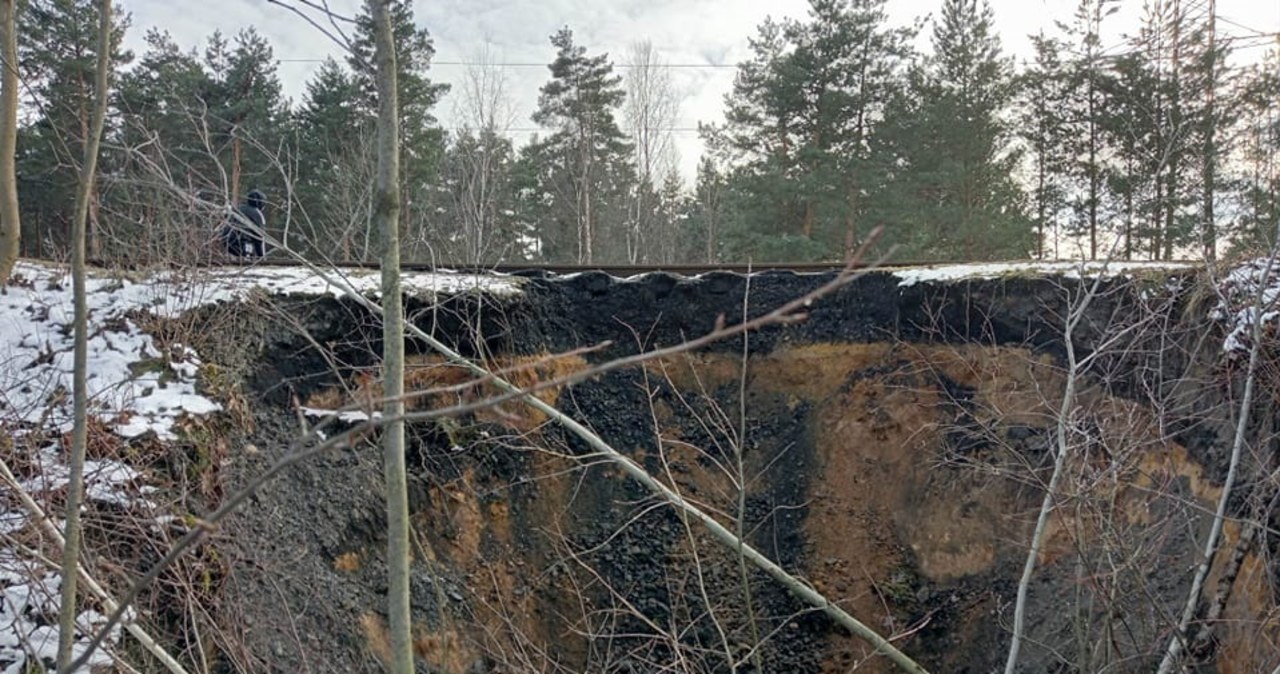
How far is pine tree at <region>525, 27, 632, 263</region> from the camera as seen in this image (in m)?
23.7

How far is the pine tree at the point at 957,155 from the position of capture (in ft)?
58.5

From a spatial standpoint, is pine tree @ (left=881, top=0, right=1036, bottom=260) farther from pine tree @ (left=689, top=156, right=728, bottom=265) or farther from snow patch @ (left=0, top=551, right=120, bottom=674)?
snow patch @ (left=0, top=551, right=120, bottom=674)

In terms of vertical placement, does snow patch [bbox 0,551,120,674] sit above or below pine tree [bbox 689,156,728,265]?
below

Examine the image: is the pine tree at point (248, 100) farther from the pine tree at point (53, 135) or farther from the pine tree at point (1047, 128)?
the pine tree at point (1047, 128)

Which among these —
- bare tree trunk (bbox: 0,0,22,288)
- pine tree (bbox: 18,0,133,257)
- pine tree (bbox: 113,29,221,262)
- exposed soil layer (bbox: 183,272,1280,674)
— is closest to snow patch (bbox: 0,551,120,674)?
exposed soil layer (bbox: 183,272,1280,674)

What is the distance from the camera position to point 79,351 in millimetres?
2145

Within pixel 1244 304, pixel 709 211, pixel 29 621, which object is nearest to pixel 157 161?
pixel 29 621

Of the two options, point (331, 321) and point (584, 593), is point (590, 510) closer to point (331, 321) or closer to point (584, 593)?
point (584, 593)

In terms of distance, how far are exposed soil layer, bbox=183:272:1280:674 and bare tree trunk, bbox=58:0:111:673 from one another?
11.5 feet

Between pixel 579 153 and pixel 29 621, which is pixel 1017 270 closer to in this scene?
pixel 29 621

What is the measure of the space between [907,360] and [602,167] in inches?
670

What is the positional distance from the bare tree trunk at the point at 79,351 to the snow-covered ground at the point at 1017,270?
812 cm

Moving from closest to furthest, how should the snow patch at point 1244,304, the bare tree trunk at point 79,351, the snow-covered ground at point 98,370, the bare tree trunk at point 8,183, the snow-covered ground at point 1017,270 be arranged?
the bare tree trunk at point 79,351 < the snow-covered ground at point 98,370 < the snow patch at point 1244,304 < the bare tree trunk at point 8,183 < the snow-covered ground at point 1017,270

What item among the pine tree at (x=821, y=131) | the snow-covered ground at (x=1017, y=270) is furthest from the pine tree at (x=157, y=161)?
the pine tree at (x=821, y=131)
